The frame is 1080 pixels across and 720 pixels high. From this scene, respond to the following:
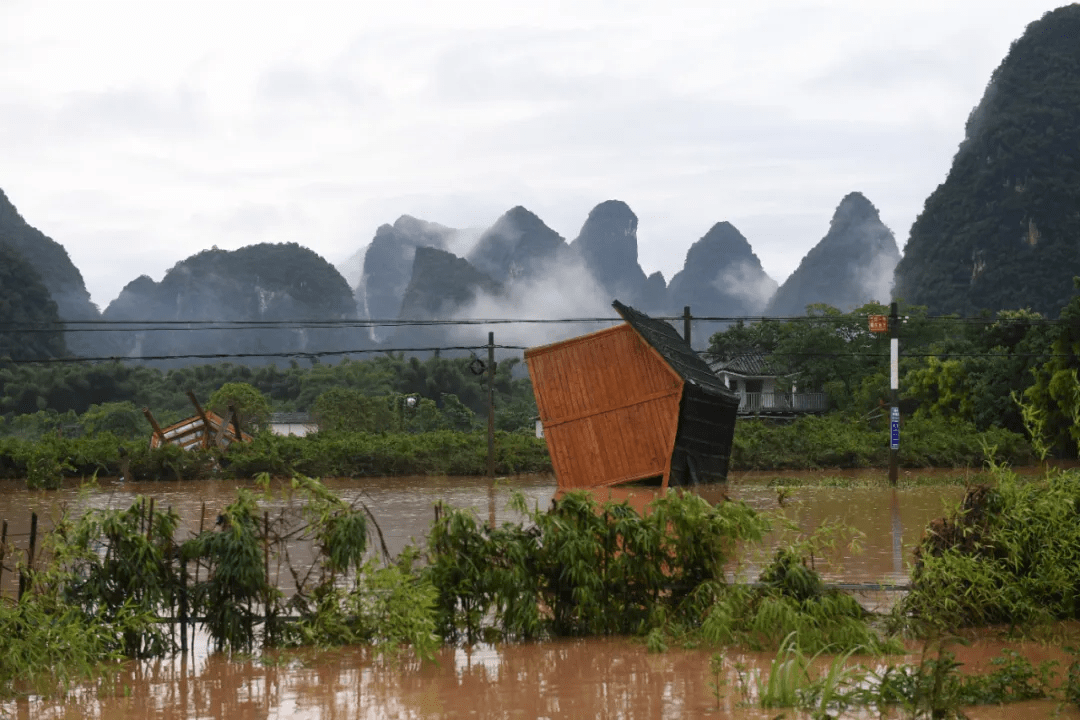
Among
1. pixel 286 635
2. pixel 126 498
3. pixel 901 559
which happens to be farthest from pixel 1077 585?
pixel 126 498

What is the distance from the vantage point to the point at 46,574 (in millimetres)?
7406

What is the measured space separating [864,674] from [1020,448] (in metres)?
25.7

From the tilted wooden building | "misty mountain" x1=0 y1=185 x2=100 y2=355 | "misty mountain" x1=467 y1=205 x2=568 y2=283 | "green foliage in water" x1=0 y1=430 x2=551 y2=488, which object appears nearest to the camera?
the tilted wooden building

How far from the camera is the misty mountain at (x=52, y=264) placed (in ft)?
301

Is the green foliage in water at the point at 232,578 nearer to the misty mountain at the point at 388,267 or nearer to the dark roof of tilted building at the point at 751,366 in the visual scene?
the dark roof of tilted building at the point at 751,366

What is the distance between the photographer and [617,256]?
136m

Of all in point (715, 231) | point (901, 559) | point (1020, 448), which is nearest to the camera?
point (901, 559)

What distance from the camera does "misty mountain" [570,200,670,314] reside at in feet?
427

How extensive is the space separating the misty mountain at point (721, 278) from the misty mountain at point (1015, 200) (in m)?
49.7

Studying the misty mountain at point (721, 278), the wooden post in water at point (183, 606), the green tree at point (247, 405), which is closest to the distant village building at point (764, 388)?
the green tree at point (247, 405)

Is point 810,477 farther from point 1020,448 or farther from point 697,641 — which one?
point 697,641

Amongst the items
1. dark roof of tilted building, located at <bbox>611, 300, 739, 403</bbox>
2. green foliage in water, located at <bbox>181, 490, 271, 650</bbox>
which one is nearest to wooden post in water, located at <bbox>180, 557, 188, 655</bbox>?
green foliage in water, located at <bbox>181, 490, 271, 650</bbox>

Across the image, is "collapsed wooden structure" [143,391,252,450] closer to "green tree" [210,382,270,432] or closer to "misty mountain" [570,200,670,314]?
"green tree" [210,382,270,432]

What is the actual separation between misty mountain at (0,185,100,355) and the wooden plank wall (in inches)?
3048
